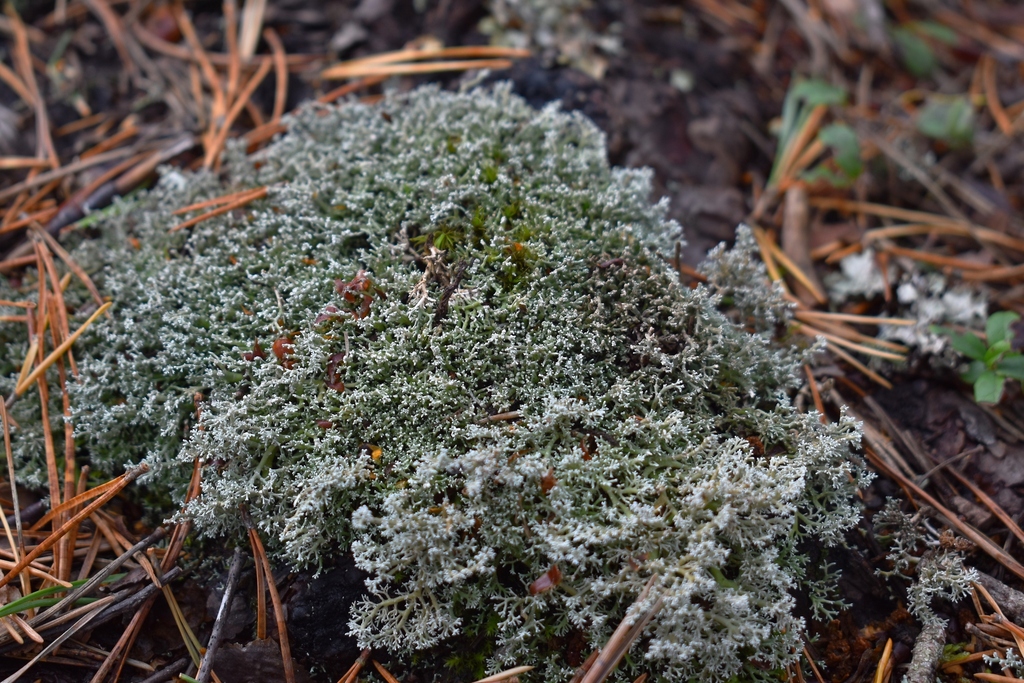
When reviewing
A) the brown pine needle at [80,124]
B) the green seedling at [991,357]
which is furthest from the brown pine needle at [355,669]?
the brown pine needle at [80,124]

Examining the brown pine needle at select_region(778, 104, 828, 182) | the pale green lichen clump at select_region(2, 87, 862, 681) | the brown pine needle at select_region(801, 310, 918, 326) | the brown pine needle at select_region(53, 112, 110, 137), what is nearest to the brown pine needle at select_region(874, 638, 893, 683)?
the pale green lichen clump at select_region(2, 87, 862, 681)

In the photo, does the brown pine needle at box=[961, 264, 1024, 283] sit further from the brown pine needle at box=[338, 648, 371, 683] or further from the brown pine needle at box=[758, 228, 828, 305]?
the brown pine needle at box=[338, 648, 371, 683]

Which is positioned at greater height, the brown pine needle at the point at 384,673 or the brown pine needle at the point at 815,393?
the brown pine needle at the point at 815,393

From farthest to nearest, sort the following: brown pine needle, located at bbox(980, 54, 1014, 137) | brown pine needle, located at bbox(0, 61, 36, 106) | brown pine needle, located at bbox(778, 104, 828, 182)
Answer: brown pine needle, located at bbox(980, 54, 1014, 137)
brown pine needle, located at bbox(778, 104, 828, 182)
brown pine needle, located at bbox(0, 61, 36, 106)

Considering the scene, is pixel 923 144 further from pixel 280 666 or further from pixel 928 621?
pixel 280 666

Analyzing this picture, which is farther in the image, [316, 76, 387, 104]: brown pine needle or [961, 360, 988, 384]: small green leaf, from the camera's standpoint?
[316, 76, 387, 104]: brown pine needle

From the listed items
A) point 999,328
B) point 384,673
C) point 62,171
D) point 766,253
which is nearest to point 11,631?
point 384,673

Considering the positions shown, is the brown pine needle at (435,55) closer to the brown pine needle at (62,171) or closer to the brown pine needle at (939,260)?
the brown pine needle at (62,171)

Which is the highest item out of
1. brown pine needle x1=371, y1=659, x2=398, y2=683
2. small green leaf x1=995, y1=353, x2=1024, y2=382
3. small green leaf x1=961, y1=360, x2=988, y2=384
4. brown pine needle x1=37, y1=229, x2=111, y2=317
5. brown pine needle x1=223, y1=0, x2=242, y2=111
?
brown pine needle x1=223, y1=0, x2=242, y2=111
